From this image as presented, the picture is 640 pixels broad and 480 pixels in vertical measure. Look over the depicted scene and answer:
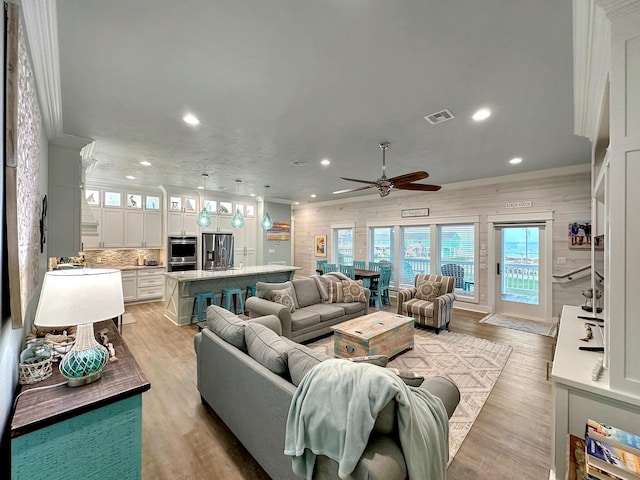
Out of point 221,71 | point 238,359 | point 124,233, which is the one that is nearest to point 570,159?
point 221,71

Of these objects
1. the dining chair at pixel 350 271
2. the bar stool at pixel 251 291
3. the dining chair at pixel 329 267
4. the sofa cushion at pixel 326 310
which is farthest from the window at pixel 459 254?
the bar stool at pixel 251 291

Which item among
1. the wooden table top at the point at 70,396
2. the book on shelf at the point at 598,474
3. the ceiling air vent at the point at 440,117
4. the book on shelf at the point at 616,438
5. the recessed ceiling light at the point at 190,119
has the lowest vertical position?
the book on shelf at the point at 598,474

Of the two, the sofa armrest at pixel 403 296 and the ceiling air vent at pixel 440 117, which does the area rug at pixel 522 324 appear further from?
the ceiling air vent at pixel 440 117

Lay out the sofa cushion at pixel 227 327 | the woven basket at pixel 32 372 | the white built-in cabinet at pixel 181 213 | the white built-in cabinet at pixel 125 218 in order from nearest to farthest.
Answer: the woven basket at pixel 32 372 → the sofa cushion at pixel 227 327 → the white built-in cabinet at pixel 125 218 → the white built-in cabinet at pixel 181 213

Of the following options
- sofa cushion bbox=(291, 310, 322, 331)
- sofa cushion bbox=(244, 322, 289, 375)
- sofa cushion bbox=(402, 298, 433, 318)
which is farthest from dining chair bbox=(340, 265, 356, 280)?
sofa cushion bbox=(244, 322, 289, 375)

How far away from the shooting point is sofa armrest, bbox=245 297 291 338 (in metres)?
3.71

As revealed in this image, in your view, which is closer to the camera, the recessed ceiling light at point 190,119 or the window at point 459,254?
the recessed ceiling light at point 190,119

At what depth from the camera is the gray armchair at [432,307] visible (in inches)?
177

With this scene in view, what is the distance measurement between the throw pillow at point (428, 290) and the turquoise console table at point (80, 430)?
4.56m

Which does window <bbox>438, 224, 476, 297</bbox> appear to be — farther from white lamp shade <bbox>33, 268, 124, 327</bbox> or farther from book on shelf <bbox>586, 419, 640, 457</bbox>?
white lamp shade <bbox>33, 268, 124, 327</bbox>

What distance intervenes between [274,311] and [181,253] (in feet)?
14.9

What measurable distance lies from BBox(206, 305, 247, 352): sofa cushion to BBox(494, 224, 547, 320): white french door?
5.55 metres

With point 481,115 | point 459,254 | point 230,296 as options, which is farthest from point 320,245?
point 481,115

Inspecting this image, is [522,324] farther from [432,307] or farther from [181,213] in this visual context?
[181,213]
